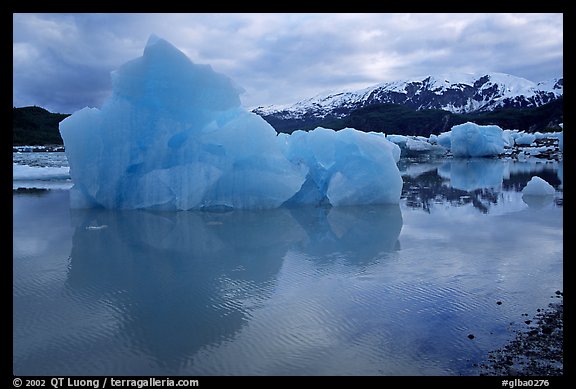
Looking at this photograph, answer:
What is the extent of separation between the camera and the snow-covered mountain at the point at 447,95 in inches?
5025

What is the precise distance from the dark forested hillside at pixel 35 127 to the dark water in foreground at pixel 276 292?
1999 inches

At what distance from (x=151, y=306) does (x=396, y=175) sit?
252 inches

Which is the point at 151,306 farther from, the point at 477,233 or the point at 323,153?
the point at 323,153

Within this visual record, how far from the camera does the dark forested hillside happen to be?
5375 centimetres

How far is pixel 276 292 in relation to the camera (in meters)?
4.09

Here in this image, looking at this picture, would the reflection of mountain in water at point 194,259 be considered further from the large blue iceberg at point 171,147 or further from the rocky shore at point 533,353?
the rocky shore at point 533,353

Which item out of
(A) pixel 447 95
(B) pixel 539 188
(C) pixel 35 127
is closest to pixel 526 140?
(B) pixel 539 188

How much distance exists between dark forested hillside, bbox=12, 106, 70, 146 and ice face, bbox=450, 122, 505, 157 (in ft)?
135

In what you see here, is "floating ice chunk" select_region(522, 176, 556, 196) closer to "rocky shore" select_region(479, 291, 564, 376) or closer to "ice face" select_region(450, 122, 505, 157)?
"rocky shore" select_region(479, 291, 564, 376)

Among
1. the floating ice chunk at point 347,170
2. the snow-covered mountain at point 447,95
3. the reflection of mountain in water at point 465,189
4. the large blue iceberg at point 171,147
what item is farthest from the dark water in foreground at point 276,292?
the snow-covered mountain at point 447,95

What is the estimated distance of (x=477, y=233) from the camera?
641 centimetres

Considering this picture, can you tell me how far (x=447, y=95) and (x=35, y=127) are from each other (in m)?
115

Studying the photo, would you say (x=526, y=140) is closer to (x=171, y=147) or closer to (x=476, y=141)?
(x=476, y=141)

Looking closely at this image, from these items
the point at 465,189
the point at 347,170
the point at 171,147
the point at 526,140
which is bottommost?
the point at 465,189
